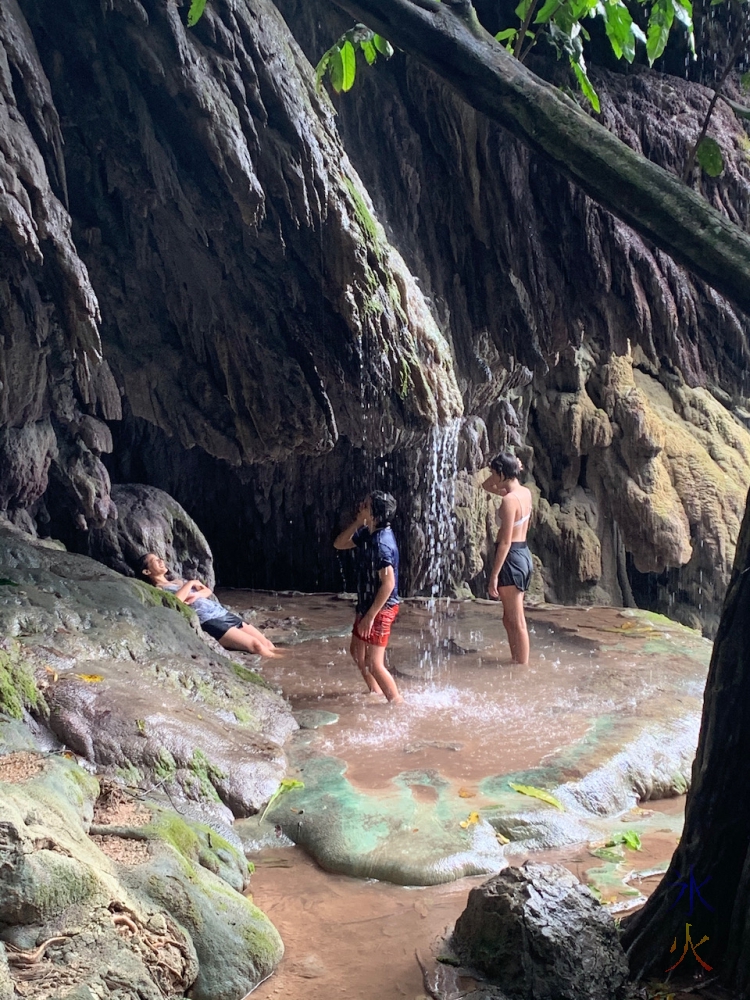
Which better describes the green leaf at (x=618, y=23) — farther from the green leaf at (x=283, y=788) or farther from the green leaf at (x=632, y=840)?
the green leaf at (x=283, y=788)

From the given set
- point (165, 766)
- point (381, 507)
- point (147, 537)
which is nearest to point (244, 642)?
point (147, 537)

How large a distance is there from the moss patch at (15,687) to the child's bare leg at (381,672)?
2.42 metres

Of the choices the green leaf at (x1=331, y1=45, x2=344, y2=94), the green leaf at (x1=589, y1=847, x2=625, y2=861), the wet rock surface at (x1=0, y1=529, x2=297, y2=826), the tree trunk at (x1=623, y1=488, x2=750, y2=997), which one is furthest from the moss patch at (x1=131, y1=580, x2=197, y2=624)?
the tree trunk at (x1=623, y1=488, x2=750, y2=997)

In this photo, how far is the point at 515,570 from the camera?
705 cm

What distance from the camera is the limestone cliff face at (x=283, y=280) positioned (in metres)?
5.70

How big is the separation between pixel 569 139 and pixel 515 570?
4814 mm

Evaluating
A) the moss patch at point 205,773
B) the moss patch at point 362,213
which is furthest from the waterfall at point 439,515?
the moss patch at point 205,773

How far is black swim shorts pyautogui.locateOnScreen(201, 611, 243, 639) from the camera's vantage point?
24.8 ft

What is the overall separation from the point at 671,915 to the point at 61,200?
566cm

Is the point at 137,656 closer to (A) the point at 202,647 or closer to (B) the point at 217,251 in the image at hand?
(A) the point at 202,647

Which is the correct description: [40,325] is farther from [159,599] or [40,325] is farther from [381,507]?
Result: [381,507]

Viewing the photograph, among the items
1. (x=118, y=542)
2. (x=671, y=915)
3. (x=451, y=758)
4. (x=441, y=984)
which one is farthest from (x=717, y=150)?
(x=118, y=542)

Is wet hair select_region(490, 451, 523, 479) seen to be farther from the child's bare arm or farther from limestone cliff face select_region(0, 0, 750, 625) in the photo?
the child's bare arm


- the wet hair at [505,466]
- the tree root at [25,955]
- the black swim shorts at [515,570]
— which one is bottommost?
the tree root at [25,955]
